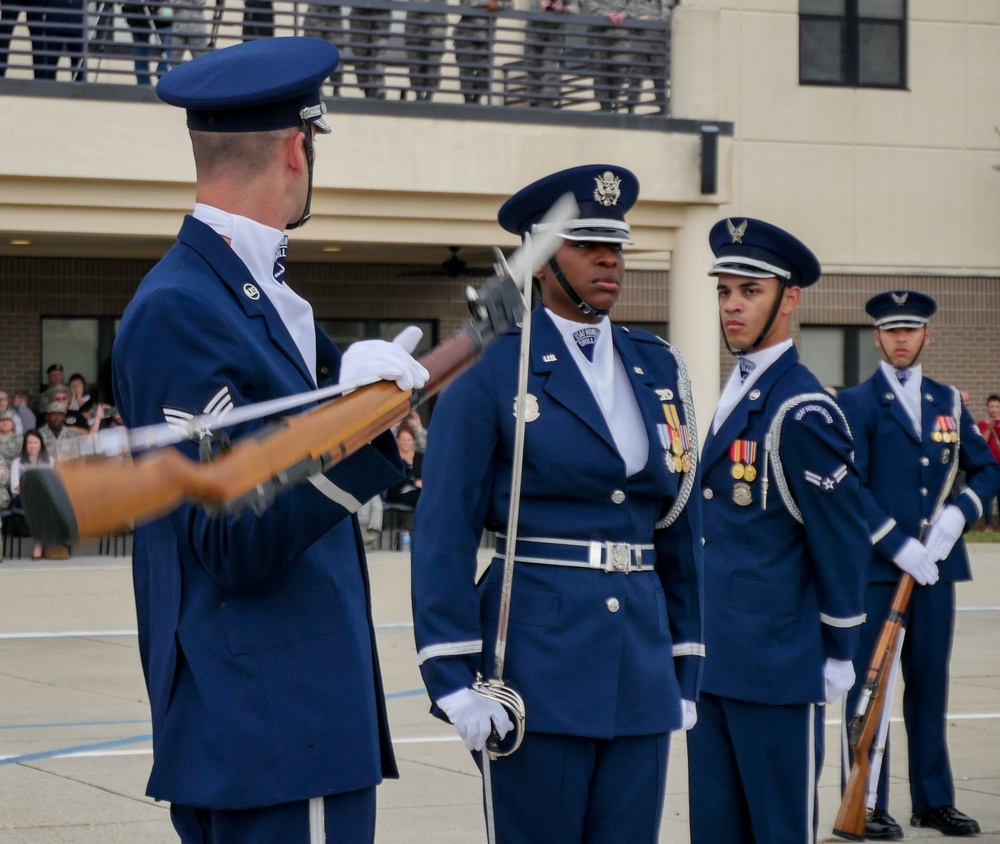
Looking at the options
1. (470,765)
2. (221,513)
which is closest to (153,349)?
(221,513)

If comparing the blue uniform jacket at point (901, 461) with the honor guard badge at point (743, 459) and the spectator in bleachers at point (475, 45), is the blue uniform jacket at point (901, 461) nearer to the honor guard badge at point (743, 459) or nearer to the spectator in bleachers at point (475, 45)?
the honor guard badge at point (743, 459)

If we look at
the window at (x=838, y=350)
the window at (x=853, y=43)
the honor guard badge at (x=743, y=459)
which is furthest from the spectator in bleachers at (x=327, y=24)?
the honor guard badge at (x=743, y=459)

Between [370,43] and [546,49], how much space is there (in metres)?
2.13

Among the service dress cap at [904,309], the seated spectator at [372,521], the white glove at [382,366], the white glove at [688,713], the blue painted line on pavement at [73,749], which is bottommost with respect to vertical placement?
the seated spectator at [372,521]

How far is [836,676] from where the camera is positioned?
509 cm

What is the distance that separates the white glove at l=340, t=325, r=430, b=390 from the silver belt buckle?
1391 mm

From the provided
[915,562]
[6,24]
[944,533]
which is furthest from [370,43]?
[915,562]

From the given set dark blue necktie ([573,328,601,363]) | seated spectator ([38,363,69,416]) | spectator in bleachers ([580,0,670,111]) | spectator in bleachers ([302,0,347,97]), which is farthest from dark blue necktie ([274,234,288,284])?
seated spectator ([38,363,69,416])

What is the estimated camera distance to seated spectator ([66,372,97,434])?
18.7 m

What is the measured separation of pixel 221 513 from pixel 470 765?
5478mm

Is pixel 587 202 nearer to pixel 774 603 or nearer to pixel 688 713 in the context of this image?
pixel 688 713

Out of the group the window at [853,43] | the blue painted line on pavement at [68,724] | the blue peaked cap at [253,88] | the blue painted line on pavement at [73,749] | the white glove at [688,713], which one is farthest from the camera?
the window at [853,43]

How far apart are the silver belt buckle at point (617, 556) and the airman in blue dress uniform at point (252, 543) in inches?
44.5

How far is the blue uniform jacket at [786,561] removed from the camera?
5.01 metres
